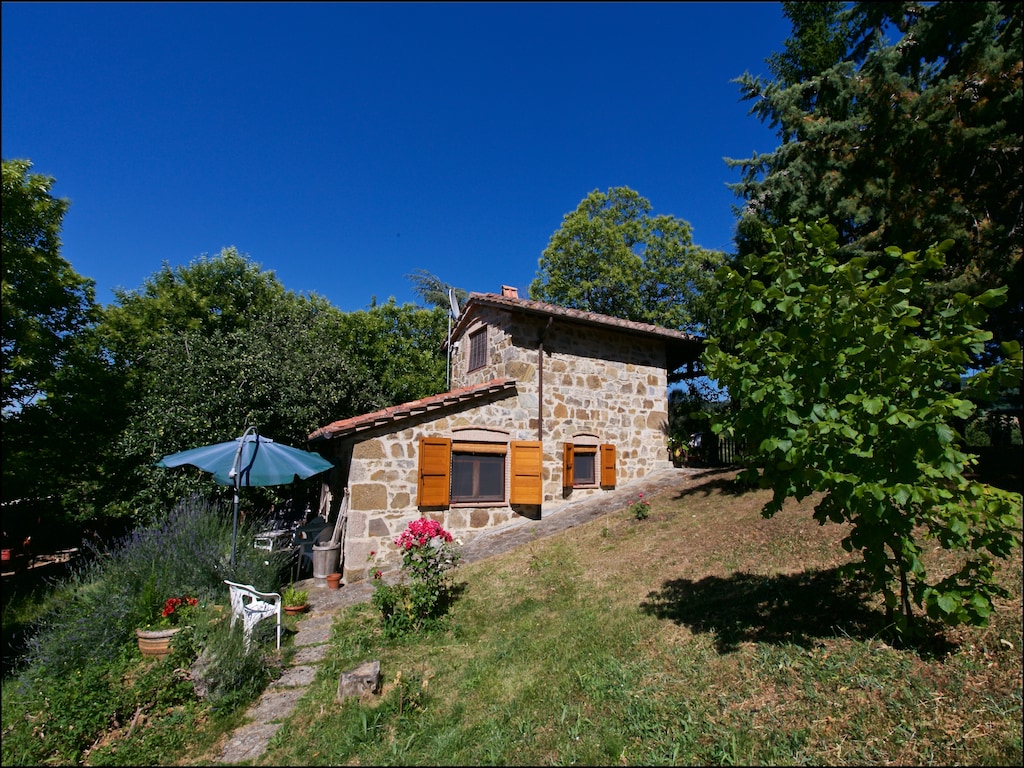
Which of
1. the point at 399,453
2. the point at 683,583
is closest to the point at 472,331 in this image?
the point at 399,453

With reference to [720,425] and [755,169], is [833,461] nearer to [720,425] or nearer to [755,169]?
[720,425]

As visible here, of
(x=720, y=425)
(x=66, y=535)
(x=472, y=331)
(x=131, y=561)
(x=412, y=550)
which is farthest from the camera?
(x=472, y=331)

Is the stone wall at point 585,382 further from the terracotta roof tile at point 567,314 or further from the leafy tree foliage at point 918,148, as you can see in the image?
the leafy tree foliage at point 918,148

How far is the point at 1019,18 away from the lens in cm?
706

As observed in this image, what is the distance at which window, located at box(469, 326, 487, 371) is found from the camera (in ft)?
42.6

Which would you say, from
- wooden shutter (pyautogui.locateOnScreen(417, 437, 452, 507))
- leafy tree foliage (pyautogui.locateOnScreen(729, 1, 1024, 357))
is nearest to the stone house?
wooden shutter (pyautogui.locateOnScreen(417, 437, 452, 507))

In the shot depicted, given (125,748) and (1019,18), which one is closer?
(125,748)

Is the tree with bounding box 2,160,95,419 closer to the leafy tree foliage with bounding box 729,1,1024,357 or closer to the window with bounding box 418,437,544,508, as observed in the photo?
the window with bounding box 418,437,544,508

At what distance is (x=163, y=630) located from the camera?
15.7 ft

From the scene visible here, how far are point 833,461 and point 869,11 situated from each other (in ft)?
34.3

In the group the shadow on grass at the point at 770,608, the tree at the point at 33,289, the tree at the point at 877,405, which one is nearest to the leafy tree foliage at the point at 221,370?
the tree at the point at 33,289

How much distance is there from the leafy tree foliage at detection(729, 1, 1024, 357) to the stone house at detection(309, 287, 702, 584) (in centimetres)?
468

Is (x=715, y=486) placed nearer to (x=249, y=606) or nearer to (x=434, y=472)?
(x=434, y=472)

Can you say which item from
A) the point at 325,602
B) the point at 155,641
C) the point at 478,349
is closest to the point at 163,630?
the point at 155,641
